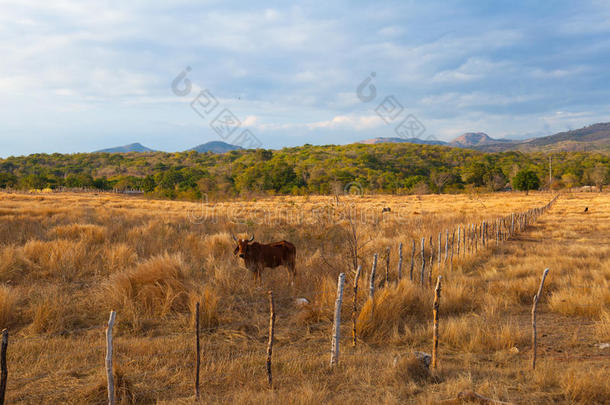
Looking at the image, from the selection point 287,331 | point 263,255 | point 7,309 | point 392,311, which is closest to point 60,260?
point 7,309

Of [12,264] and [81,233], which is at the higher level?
[81,233]

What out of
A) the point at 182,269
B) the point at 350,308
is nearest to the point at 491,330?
the point at 350,308

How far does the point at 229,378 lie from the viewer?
4305 mm

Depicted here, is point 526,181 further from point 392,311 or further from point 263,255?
point 392,311

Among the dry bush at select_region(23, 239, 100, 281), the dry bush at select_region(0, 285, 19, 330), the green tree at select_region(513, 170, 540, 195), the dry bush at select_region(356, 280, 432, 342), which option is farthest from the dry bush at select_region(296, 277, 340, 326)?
the green tree at select_region(513, 170, 540, 195)

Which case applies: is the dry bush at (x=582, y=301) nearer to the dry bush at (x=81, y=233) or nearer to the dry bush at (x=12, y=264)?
the dry bush at (x=12, y=264)

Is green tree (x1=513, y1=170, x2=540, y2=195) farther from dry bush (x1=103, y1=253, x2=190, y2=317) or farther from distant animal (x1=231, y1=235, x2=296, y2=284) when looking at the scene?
dry bush (x1=103, y1=253, x2=190, y2=317)

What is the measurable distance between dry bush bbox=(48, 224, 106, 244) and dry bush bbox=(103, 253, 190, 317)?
6.22 metres

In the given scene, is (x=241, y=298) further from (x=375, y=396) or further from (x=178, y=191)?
(x=178, y=191)

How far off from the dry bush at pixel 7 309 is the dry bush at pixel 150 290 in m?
1.39

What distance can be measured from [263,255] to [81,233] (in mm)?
8119

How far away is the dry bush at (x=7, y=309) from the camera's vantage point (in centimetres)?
605

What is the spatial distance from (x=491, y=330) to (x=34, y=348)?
22.3 feet

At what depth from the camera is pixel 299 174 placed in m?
71.0
